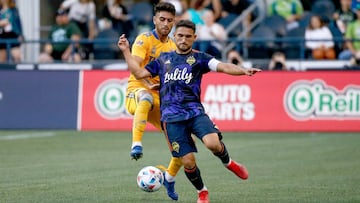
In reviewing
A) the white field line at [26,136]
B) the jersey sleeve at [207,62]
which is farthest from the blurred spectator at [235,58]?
the jersey sleeve at [207,62]

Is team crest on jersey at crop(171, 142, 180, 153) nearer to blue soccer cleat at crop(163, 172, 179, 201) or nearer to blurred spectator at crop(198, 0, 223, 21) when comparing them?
blue soccer cleat at crop(163, 172, 179, 201)

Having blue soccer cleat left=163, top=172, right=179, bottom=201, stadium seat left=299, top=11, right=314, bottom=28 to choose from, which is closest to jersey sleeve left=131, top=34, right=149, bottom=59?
blue soccer cleat left=163, top=172, right=179, bottom=201

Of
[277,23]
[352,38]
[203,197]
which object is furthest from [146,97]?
[277,23]

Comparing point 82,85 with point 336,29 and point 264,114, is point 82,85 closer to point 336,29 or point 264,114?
point 264,114

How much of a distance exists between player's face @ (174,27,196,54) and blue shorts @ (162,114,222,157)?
736 mm

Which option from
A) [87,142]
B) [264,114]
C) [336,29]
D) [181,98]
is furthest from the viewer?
[336,29]

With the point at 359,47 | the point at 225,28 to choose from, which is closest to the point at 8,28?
the point at 225,28

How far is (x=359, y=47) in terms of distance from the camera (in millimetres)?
22453

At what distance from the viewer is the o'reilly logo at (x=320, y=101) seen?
21016 mm

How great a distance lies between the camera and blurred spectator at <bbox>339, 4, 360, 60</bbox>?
22266 mm

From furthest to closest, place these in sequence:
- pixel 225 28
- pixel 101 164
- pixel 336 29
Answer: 1. pixel 225 28
2. pixel 336 29
3. pixel 101 164

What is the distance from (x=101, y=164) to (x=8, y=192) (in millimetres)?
3769

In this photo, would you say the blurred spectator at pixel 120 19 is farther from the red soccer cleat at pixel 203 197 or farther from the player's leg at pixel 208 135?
the red soccer cleat at pixel 203 197

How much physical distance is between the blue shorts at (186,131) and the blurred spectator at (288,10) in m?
14.6
